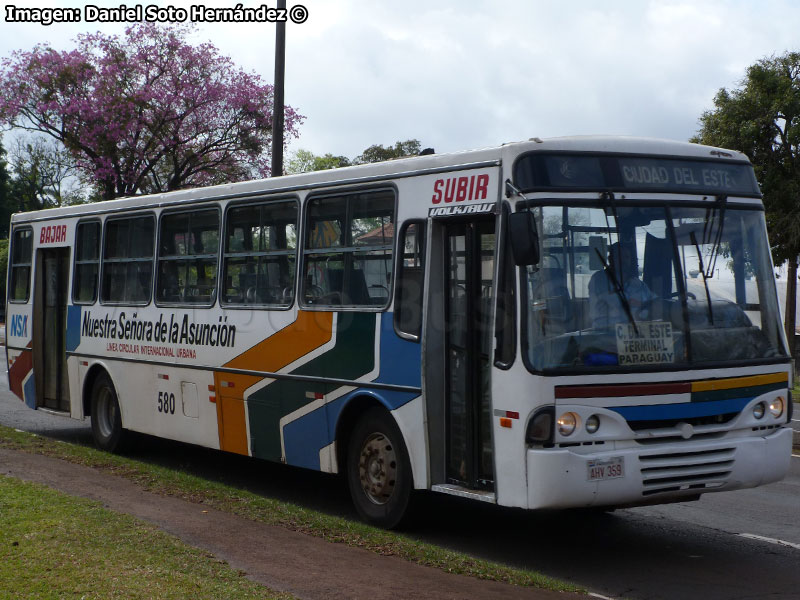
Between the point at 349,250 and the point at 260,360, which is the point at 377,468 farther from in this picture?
the point at 260,360

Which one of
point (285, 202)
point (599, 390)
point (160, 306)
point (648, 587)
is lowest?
point (648, 587)

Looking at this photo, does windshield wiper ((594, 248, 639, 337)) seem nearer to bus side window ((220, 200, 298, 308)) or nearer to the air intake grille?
the air intake grille

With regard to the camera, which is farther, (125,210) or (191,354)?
(125,210)

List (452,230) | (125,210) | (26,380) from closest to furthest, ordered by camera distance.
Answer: (452,230), (125,210), (26,380)

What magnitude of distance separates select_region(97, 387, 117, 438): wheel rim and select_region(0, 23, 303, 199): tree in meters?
18.4

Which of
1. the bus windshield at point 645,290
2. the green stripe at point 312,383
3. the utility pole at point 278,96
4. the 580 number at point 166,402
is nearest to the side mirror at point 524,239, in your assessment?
the bus windshield at point 645,290

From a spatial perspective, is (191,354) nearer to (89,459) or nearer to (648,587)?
(89,459)

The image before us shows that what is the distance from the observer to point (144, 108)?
A: 1202 inches

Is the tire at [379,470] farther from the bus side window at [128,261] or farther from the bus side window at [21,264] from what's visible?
the bus side window at [21,264]

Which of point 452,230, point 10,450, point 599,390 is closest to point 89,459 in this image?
point 10,450

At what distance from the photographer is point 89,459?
1221 centimetres

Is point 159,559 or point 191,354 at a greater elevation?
point 191,354

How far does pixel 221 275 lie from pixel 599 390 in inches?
197

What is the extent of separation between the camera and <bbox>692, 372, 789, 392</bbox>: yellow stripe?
25.0ft
